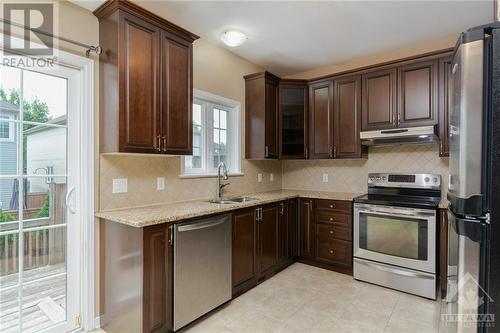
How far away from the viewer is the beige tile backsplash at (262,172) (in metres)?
2.38

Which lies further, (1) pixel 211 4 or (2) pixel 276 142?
(2) pixel 276 142

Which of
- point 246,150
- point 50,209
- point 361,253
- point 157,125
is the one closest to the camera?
point 50,209

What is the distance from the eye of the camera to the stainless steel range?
9.02 feet

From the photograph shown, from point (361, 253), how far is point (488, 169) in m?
2.25

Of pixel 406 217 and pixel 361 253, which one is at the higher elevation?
pixel 406 217

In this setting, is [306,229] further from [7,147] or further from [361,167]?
[7,147]

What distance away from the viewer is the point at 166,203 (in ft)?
8.87

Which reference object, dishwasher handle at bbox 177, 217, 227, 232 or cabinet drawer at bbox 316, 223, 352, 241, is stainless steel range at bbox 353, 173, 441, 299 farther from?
dishwasher handle at bbox 177, 217, 227, 232

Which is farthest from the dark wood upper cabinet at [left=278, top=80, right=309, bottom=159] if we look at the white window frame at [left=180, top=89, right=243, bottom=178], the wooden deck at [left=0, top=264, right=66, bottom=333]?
the wooden deck at [left=0, top=264, right=66, bottom=333]

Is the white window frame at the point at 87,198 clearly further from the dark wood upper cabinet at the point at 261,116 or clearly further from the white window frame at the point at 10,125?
the dark wood upper cabinet at the point at 261,116

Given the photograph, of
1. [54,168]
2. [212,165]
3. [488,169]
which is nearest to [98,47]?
[54,168]

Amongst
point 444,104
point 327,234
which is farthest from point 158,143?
point 444,104

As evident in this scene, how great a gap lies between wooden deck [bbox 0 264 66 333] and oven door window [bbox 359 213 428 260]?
302cm

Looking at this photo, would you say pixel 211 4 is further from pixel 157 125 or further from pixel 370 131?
pixel 370 131
